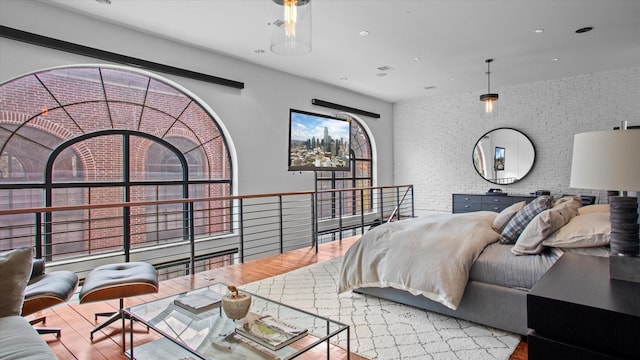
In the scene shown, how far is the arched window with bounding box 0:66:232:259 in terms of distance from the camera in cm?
376

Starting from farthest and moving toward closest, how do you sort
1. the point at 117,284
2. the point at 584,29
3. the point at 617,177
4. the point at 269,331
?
the point at 584,29 → the point at 117,284 → the point at 269,331 → the point at 617,177

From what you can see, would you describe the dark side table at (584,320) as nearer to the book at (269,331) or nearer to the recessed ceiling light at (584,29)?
the book at (269,331)

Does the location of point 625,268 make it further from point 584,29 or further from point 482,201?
point 482,201

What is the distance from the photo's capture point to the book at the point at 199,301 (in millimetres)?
1979

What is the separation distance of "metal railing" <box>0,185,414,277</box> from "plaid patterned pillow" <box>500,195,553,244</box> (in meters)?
2.47

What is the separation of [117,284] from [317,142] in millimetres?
3742

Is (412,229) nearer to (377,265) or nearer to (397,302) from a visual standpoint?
(377,265)

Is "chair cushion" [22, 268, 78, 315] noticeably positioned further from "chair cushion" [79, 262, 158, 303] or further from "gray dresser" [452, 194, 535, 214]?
"gray dresser" [452, 194, 535, 214]

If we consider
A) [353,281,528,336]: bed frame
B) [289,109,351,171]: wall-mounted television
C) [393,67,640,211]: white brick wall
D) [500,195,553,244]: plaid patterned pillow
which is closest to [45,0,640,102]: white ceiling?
[393,67,640,211]: white brick wall

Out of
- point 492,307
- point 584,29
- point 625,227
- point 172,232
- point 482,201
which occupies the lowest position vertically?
point 492,307

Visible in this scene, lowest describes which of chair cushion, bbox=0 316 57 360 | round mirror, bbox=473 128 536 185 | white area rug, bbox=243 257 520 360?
white area rug, bbox=243 257 520 360

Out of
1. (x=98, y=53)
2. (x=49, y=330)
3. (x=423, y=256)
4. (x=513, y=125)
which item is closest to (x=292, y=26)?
(x=423, y=256)

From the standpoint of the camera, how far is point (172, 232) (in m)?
4.94

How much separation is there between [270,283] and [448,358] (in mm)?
1803
